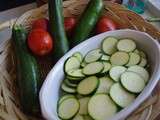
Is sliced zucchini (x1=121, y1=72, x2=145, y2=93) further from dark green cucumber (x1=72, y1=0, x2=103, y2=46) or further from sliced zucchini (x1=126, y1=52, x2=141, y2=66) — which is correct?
dark green cucumber (x1=72, y1=0, x2=103, y2=46)

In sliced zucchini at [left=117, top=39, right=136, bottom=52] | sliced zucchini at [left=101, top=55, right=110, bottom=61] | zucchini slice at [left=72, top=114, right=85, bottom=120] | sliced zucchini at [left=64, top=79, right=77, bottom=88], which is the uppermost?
sliced zucchini at [left=117, top=39, right=136, bottom=52]

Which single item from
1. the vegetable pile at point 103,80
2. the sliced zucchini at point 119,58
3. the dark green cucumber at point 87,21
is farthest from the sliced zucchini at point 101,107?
the dark green cucumber at point 87,21

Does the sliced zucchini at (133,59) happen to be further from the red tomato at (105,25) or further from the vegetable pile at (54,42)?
the red tomato at (105,25)

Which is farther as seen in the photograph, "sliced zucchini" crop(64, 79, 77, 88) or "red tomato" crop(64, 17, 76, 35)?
"red tomato" crop(64, 17, 76, 35)

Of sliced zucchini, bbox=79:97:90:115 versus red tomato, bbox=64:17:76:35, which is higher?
red tomato, bbox=64:17:76:35

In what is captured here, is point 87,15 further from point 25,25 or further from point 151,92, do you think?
point 151,92

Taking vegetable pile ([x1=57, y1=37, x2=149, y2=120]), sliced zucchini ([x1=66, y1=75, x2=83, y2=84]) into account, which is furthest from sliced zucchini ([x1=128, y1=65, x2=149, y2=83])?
sliced zucchini ([x1=66, y1=75, x2=83, y2=84])
